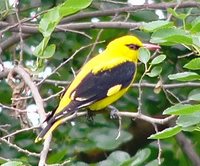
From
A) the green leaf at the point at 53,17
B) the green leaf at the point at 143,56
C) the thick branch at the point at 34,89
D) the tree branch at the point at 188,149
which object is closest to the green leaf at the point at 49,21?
the green leaf at the point at 53,17

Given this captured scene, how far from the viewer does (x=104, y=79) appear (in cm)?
368

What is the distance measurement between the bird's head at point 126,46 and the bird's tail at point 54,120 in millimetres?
649

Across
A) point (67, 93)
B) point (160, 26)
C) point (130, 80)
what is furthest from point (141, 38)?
point (160, 26)

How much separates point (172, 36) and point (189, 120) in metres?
0.25

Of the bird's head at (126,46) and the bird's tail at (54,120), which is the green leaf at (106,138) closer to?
the bird's tail at (54,120)

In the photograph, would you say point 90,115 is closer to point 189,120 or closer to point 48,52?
point 48,52

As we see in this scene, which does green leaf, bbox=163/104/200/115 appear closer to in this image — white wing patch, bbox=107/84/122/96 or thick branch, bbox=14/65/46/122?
thick branch, bbox=14/65/46/122

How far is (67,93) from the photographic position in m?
3.49

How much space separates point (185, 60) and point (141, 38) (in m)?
0.31

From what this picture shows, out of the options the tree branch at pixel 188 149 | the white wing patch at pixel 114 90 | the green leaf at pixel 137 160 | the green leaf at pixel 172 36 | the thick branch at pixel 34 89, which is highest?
the green leaf at pixel 172 36

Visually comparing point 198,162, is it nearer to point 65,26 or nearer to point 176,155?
point 176,155

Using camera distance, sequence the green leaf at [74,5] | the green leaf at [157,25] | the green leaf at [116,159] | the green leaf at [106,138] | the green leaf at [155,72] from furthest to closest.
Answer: the green leaf at [106,138] < the green leaf at [116,159] < the green leaf at [155,72] < the green leaf at [74,5] < the green leaf at [157,25]

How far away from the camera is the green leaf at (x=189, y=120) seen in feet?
7.00

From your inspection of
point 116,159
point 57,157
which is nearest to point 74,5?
point 116,159
